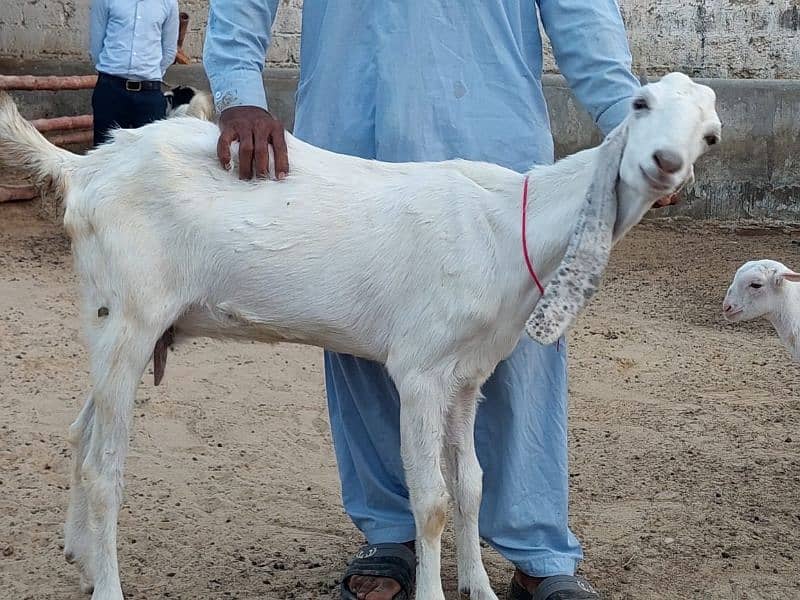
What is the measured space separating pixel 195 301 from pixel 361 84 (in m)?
0.80

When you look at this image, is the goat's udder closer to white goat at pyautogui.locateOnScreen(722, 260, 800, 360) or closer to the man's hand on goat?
the man's hand on goat

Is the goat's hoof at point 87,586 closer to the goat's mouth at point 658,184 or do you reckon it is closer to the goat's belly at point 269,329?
the goat's belly at point 269,329

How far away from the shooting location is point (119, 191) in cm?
308

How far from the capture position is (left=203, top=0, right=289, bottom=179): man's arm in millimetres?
3035

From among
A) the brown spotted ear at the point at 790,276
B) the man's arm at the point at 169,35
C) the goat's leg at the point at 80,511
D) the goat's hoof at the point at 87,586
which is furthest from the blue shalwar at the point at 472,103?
the man's arm at the point at 169,35

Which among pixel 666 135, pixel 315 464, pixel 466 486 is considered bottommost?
pixel 315 464

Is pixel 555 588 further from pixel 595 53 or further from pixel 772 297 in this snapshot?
pixel 772 297

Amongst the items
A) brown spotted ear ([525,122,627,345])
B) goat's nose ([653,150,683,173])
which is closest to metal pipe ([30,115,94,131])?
brown spotted ear ([525,122,627,345])

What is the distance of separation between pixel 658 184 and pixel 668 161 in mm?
94

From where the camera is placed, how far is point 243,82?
3238 mm

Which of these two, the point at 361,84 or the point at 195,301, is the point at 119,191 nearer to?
the point at 195,301

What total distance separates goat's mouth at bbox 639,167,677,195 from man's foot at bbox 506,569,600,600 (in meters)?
1.31

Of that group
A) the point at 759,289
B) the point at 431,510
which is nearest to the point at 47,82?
the point at 759,289

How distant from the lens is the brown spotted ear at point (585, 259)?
2752 millimetres
